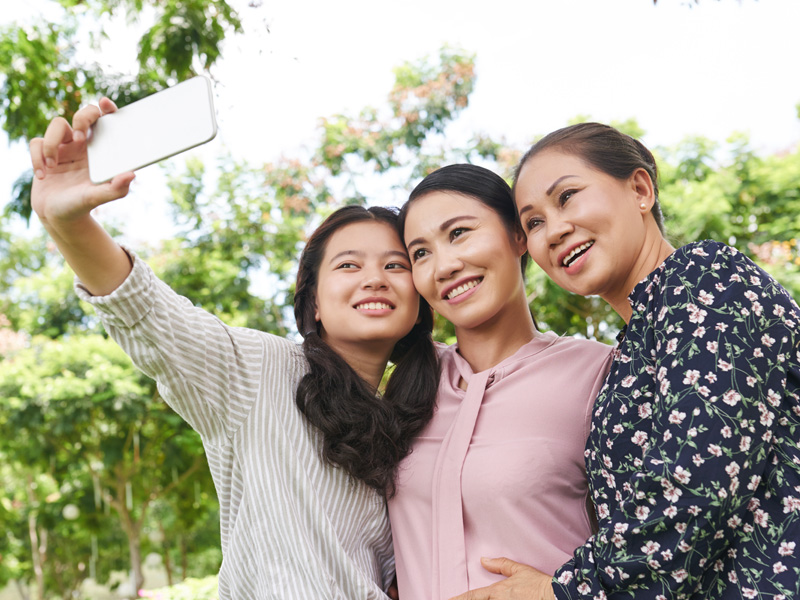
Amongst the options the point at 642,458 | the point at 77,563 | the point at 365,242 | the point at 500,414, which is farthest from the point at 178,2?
the point at 77,563

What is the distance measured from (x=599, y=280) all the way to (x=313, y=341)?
95 centimetres

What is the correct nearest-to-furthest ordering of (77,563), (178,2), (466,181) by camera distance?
(466,181)
(178,2)
(77,563)

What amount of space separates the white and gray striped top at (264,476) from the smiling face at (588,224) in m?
0.83

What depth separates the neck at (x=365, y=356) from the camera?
240 cm

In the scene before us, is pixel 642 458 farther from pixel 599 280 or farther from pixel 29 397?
pixel 29 397

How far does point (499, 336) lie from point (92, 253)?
1.29m

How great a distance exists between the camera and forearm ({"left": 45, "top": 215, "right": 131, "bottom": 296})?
1512 mm

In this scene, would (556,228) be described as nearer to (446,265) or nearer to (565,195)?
(565,195)

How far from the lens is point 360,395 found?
224cm

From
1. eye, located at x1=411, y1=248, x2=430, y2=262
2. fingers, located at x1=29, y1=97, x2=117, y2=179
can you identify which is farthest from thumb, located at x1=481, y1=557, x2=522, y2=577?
fingers, located at x1=29, y1=97, x2=117, y2=179

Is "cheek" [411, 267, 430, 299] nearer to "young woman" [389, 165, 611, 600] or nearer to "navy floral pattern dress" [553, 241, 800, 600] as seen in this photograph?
"young woman" [389, 165, 611, 600]

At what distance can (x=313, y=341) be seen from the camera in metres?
2.35

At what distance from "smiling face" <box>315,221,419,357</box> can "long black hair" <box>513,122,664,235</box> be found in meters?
0.57

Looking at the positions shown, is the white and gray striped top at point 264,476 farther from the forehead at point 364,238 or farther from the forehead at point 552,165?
the forehead at point 552,165
